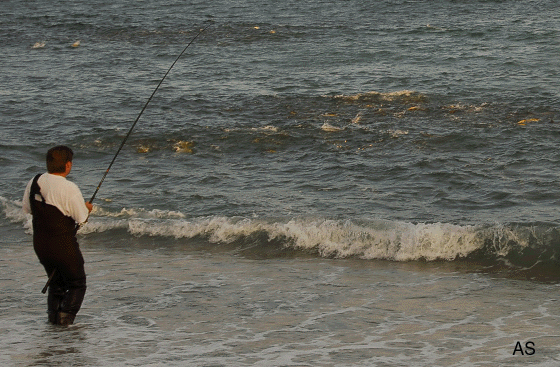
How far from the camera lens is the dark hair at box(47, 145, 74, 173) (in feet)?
18.9

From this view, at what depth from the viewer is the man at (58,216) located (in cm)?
575

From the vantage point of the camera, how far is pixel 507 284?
7629 mm

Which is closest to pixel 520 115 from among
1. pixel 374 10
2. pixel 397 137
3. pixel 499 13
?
pixel 397 137

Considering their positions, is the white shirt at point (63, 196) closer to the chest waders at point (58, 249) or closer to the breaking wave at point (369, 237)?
the chest waders at point (58, 249)

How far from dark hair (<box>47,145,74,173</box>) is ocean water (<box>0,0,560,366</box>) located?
124 cm

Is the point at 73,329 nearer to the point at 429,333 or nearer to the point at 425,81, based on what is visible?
the point at 429,333

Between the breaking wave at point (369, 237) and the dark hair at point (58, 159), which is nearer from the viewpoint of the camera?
the dark hair at point (58, 159)

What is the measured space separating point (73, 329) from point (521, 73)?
13466 mm

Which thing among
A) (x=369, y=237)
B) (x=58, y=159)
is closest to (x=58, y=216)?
(x=58, y=159)

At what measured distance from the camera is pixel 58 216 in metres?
5.80

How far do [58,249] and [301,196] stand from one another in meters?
5.08

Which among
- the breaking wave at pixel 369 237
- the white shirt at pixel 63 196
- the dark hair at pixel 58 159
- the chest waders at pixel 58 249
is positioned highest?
the dark hair at pixel 58 159

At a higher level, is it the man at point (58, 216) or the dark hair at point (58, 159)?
the dark hair at point (58, 159)

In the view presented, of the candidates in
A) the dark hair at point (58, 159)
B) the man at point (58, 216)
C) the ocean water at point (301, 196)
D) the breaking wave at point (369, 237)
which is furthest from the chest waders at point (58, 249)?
the breaking wave at point (369, 237)
